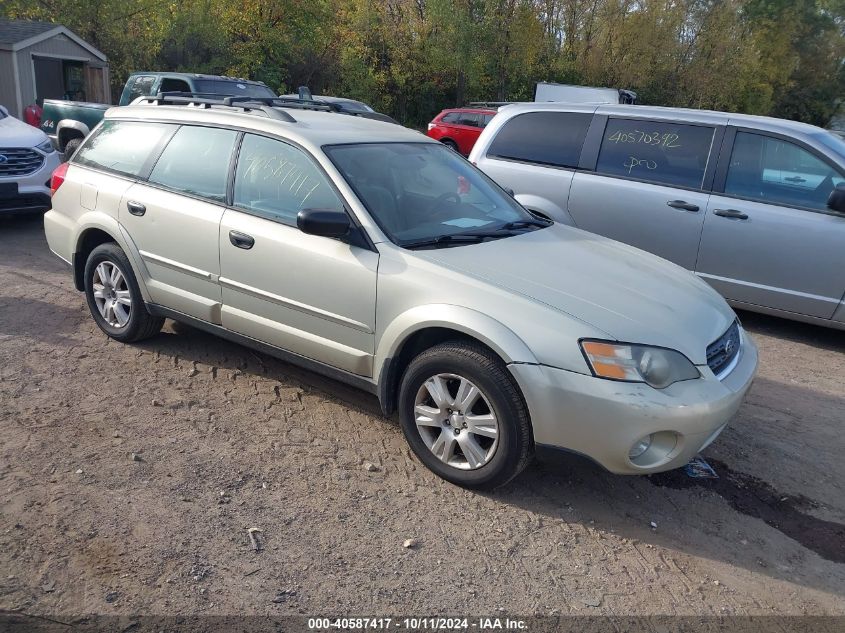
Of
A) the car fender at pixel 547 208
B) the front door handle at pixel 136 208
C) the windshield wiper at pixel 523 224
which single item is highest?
the windshield wiper at pixel 523 224

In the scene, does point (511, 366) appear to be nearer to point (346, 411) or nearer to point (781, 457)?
point (346, 411)

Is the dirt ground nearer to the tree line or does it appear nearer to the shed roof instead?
the shed roof

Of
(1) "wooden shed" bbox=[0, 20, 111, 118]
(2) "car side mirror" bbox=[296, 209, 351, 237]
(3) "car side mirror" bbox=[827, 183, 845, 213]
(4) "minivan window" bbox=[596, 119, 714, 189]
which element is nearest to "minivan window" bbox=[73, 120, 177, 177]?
(2) "car side mirror" bbox=[296, 209, 351, 237]

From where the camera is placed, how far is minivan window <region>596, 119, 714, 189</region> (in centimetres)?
650

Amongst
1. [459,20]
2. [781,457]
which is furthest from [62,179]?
[459,20]

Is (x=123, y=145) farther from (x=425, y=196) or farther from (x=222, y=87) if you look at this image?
(x=222, y=87)

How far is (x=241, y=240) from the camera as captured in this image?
4.28m

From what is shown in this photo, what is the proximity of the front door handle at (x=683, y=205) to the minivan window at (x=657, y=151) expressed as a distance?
0.56ft

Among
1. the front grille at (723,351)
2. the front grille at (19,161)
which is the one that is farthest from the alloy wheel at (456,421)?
the front grille at (19,161)

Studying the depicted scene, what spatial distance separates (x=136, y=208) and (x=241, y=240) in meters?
1.06

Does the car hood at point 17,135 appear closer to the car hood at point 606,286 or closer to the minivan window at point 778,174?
the car hood at point 606,286

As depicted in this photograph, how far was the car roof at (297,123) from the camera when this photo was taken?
4.31 meters

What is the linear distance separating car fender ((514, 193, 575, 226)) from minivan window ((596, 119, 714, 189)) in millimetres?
524

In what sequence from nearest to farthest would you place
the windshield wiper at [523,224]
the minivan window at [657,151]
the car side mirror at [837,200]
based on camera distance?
the windshield wiper at [523,224] → the car side mirror at [837,200] → the minivan window at [657,151]
